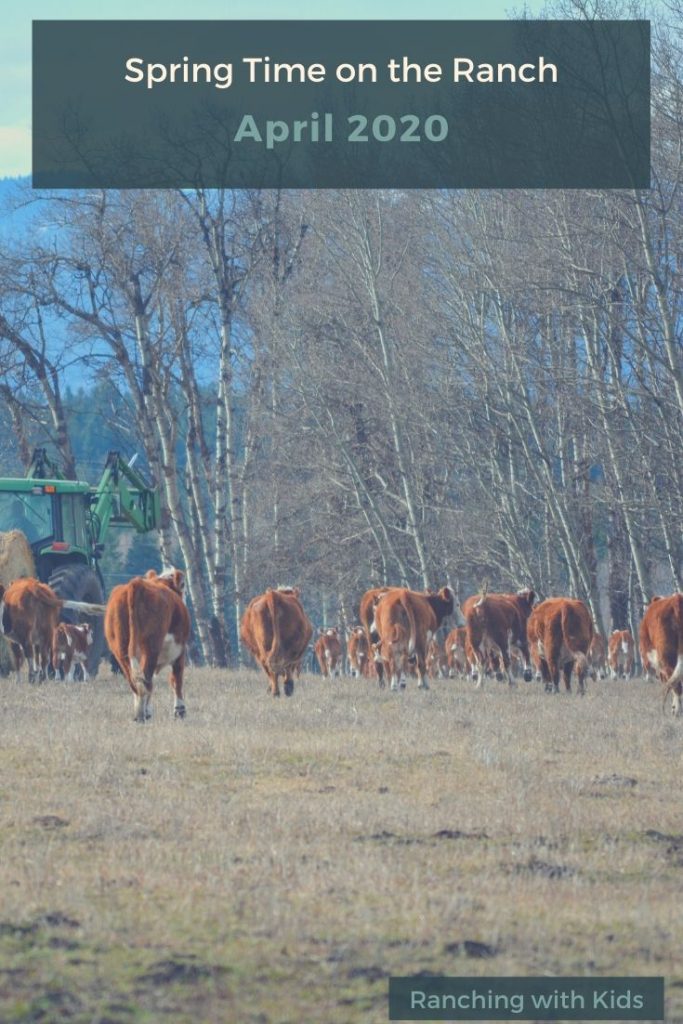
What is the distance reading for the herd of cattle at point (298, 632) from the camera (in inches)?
637

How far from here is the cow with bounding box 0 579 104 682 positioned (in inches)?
853

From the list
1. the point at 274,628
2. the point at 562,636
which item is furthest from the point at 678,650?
the point at 274,628

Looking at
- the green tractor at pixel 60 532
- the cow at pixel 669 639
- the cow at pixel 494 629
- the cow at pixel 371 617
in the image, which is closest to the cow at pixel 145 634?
the cow at pixel 669 639

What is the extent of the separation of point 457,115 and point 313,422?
11.1m

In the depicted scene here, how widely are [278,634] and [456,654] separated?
13963 mm

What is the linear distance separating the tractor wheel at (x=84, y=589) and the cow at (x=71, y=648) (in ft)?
1.33

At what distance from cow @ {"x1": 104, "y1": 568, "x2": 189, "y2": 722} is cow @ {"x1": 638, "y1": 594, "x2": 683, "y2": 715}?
16.2 feet

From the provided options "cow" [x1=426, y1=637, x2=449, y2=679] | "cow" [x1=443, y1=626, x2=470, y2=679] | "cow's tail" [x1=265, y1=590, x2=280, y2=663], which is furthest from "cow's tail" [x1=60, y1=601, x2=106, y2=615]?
"cow" [x1=426, y1=637, x2=449, y2=679]

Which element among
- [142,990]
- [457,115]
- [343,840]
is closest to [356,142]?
[457,115]

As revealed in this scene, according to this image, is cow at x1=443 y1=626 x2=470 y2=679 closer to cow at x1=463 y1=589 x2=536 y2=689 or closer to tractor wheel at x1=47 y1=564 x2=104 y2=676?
cow at x1=463 y1=589 x2=536 y2=689

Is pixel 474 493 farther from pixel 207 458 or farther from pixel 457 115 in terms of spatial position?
pixel 457 115

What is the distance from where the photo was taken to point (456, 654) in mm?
33750

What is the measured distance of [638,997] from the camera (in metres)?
6.44

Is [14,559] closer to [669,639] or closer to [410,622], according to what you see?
[410,622]
